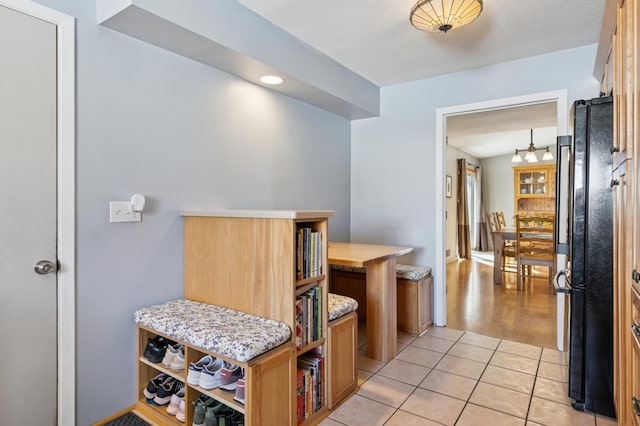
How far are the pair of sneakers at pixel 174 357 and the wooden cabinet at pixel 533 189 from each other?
8.35 m

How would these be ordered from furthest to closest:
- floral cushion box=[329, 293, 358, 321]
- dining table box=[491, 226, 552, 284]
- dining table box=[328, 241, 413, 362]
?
dining table box=[491, 226, 552, 284], dining table box=[328, 241, 413, 362], floral cushion box=[329, 293, 358, 321]

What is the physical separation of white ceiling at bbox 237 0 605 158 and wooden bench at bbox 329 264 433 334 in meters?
1.71

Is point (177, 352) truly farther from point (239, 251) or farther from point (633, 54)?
point (633, 54)

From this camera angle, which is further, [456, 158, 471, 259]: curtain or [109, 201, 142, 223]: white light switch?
[456, 158, 471, 259]: curtain

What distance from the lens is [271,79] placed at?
8.20ft

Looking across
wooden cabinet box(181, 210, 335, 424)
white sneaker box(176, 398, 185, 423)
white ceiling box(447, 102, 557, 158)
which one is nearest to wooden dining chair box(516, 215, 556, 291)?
white ceiling box(447, 102, 557, 158)

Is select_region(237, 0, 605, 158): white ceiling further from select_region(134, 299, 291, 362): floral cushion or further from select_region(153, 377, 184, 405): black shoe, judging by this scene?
select_region(153, 377, 184, 405): black shoe

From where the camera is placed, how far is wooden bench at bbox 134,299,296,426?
1387 mm

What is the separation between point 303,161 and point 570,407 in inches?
96.8

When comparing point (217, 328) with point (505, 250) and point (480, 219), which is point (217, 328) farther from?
point (480, 219)

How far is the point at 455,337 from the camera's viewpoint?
2.90 metres

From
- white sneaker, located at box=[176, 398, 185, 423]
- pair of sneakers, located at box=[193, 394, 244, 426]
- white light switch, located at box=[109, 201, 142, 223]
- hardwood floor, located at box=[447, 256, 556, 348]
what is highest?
white light switch, located at box=[109, 201, 142, 223]

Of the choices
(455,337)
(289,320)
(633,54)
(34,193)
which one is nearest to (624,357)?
(633,54)

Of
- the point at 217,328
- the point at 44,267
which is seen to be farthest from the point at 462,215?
the point at 44,267
